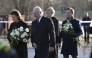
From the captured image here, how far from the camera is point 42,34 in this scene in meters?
6.45

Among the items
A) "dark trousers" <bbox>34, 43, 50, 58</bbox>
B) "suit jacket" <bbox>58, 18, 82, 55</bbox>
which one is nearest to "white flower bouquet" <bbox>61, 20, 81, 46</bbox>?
"suit jacket" <bbox>58, 18, 82, 55</bbox>

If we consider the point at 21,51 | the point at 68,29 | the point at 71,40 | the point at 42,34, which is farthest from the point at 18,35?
the point at 71,40

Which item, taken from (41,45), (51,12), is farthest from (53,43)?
(51,12)

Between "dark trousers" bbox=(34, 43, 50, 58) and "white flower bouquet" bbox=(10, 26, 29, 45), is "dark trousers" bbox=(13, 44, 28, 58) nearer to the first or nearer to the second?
"white flower bouquet" bbox=(10, 26, 29, 45)

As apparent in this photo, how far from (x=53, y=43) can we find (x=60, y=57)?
551 cm

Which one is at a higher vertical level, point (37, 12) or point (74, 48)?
point (37, 12)

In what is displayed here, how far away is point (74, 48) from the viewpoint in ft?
25.2

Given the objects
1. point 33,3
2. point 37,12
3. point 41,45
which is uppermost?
point 33,3

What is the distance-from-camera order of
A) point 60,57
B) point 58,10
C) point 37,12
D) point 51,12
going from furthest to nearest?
1. point 58,10
2. point 60,57
3. point 51,12
4. point 37,12

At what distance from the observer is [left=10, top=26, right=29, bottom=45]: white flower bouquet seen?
22.8 feet

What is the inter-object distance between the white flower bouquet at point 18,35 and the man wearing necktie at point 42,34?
18.1 inches

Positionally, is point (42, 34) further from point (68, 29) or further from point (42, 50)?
point (68, 29)

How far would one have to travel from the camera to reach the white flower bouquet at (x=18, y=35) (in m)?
6.95

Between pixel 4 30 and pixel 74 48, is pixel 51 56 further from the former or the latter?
pixel 4 30
